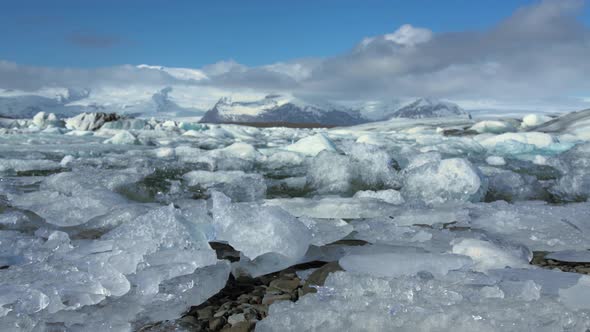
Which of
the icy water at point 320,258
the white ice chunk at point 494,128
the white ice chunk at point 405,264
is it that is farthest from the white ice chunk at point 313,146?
the white ice chunk at point 494,128

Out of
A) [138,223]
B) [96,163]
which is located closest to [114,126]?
[96,163]

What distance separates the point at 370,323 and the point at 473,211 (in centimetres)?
142

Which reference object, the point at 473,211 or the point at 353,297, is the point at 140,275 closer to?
the point at 353,297

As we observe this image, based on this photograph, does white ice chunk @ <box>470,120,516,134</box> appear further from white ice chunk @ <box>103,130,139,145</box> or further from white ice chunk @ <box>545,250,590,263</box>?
white ice chunk @ <box>545,250,590,263</box>

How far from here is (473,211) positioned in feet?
7.37

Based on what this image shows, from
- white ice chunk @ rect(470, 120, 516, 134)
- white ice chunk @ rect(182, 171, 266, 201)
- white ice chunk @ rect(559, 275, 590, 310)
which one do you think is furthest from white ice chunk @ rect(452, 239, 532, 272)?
white ice chunk @ rect(470, 120, 516, 134)

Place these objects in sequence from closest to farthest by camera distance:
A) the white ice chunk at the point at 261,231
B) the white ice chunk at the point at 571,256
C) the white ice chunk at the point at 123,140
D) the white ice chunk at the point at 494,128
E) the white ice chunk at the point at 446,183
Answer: the white ice chunk at the point at 261,231
the white ice chunk at the point at 571,256
the white ice chunk at the point at 446,183
the white ice chunk at the point at 123,140
the white ice chunk at the point at 494,128

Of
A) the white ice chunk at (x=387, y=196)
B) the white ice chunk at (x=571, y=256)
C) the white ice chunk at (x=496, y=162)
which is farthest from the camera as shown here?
the white ice chunk at (x=496, y=162)

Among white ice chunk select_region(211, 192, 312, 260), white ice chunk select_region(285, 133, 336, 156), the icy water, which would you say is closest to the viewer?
the icy water

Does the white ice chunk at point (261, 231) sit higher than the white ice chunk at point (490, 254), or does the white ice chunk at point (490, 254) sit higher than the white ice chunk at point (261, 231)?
the white ice chunk at point (261, 231)

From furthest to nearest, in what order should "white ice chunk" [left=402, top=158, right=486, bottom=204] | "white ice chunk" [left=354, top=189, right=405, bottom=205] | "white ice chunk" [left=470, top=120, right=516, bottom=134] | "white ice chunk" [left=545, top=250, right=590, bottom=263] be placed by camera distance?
"white ice chunk" [left=470, top=120, right=516, bottom=134], "white ice chunk" [left=402, top=158, right=486, bottom=204], "white ice chunk" [left=354, top=189, right=405, bottom=205], "white ice chunk" [left=545, top=250, right=590, bottom=263]

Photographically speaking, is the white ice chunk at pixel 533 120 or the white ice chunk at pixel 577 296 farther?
the white ice chunk at pixel 533 120

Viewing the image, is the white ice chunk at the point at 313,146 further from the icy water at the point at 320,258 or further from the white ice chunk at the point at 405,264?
the white ice chunk at the point at 405,264

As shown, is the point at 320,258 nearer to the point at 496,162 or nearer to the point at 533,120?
the point at 496,162
